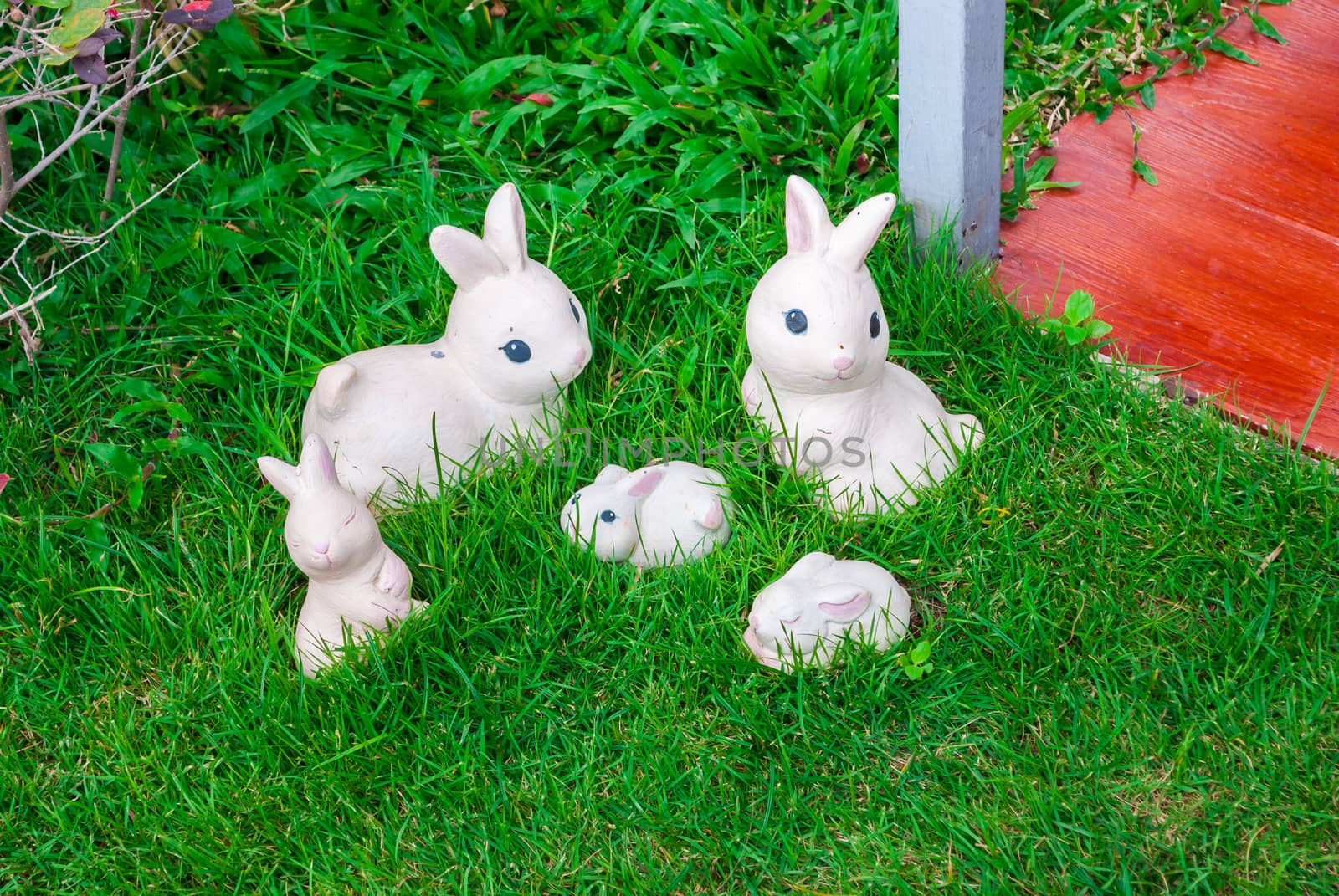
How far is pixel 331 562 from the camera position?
2.57 m

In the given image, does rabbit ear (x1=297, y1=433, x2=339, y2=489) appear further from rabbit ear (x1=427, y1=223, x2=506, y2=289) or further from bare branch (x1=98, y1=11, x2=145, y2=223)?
bare branch (x1=98, y1=11, x2=145, y2=223)

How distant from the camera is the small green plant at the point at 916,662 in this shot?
8.82 feet

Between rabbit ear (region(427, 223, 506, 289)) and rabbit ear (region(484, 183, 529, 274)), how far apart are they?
20 millimetres

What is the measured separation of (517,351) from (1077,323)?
141 cm

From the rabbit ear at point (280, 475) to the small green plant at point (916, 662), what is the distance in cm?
129

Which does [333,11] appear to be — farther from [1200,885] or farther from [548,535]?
[1200,885]

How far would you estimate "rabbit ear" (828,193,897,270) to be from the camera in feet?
9.05

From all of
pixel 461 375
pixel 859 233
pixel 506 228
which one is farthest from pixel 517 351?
pixel 859 233

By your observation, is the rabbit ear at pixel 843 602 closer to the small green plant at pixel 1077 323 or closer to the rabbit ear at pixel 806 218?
the rabbit ear at pixel 806 218

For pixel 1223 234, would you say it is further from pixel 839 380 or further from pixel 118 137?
pixel 118 137

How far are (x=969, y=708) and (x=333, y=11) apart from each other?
9.21 ft

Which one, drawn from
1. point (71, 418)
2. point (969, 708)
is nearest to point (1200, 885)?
point (969, 708)

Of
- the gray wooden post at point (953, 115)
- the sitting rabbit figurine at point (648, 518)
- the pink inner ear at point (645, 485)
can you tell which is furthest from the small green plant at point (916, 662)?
the gray wooden post at point (953, 115)

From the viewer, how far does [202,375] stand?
329cm
